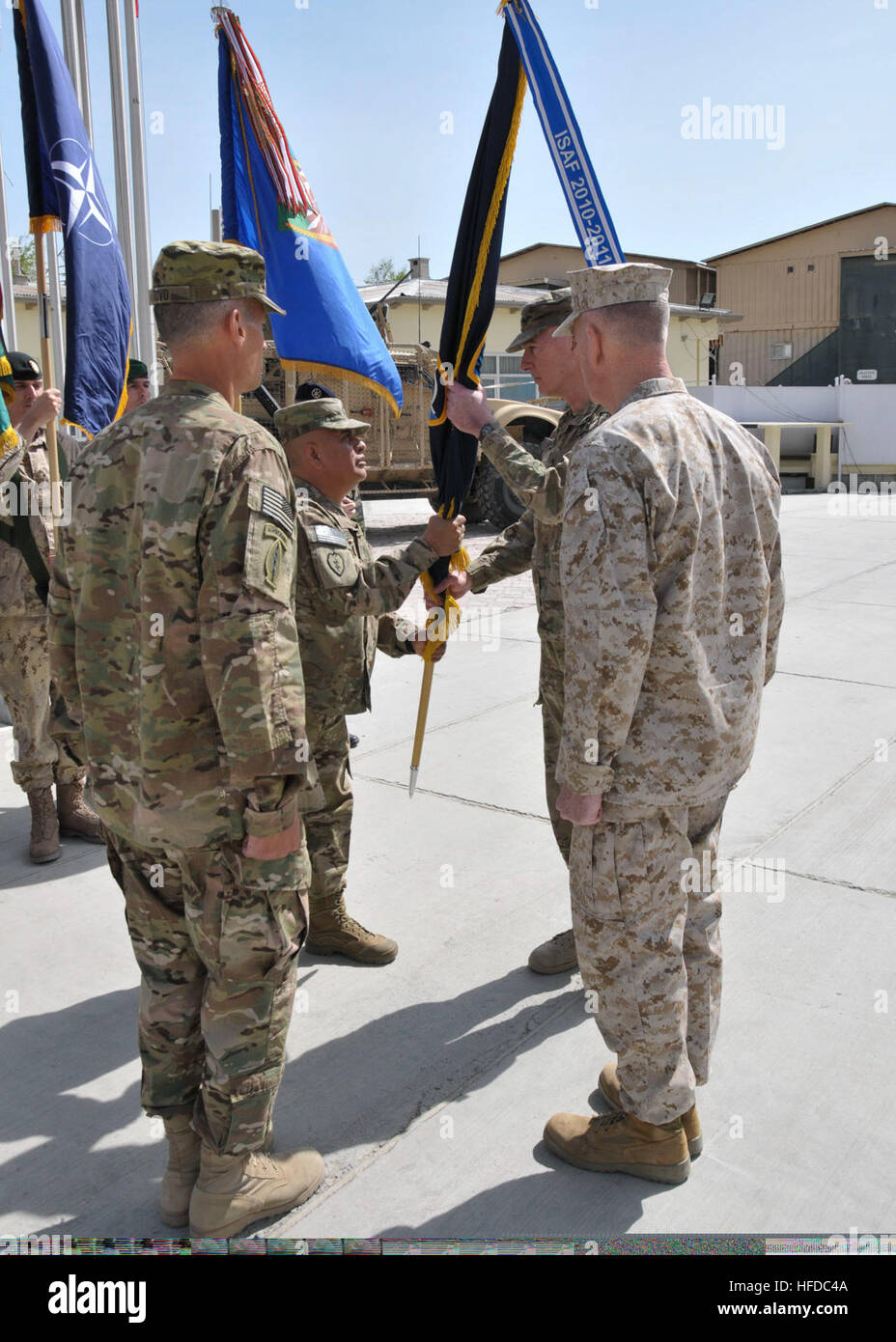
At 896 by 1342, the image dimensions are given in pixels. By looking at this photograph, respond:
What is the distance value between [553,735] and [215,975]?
148cm

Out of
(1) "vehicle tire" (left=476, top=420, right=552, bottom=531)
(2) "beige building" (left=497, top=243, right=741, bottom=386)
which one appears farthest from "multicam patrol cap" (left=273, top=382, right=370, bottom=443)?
(2) "beige building" (left=497, top=243, right=741, bottom=386)

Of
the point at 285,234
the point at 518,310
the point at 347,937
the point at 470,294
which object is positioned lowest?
the point at 347,937

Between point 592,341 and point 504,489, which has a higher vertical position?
point 592,341

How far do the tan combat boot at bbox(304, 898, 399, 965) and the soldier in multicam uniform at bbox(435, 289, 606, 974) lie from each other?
1.56 ft

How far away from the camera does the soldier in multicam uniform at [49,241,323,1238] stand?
193 centimetres

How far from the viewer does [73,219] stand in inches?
194

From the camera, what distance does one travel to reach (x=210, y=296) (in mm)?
2023

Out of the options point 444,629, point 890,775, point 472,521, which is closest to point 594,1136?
point 444,629

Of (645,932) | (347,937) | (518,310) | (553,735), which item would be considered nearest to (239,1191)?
(645,932)

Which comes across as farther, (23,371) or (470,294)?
(23,371)

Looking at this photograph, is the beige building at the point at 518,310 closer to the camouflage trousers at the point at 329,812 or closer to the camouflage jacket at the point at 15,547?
the camouflage jacket at the point at 15,547

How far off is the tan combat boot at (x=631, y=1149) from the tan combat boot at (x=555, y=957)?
835 mm

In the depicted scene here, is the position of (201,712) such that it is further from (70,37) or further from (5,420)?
(70,37)
